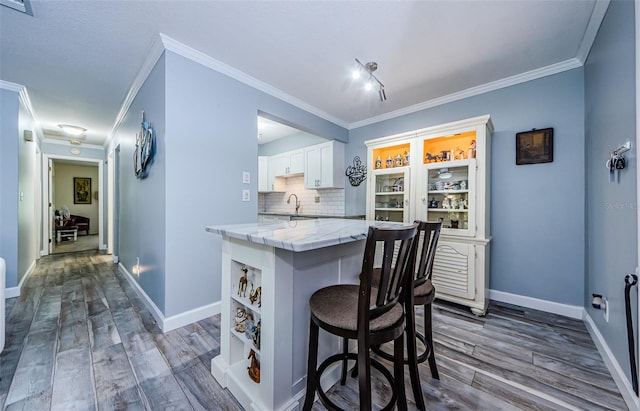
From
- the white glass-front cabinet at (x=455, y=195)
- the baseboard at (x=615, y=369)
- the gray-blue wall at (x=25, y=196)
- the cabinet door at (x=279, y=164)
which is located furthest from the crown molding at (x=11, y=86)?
the baseboard at (x=615, y=369)

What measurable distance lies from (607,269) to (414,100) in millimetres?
2523

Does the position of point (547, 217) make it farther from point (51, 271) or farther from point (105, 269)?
point (51, 271)

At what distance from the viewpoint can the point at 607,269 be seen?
→ 1729 mm

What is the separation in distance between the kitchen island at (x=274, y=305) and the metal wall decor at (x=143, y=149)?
1.53 meters

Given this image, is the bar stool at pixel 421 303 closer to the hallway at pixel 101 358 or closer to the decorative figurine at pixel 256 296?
the decorative figurine at pixel 256 296

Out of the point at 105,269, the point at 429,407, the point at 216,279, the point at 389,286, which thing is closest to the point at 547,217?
the point at 429,407

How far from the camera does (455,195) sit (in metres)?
2.81

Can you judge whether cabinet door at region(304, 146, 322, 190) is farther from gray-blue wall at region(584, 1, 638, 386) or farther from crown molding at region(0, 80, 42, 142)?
crown molding at region(0, 80, 42, 142)

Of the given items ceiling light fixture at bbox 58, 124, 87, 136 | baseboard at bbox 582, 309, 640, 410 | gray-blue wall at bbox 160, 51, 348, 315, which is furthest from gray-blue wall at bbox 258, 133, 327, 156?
baseboard at bbox 582, 309, 640, 410

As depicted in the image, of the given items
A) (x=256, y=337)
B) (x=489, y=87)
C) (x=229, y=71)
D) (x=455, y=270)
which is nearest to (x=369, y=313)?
(x=256, y=337)

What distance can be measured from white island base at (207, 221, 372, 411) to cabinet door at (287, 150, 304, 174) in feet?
10.8

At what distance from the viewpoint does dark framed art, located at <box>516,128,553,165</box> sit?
2.46 meters

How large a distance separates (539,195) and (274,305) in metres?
2.90

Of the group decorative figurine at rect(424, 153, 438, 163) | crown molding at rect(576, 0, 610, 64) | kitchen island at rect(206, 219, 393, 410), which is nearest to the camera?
kitchen island at rect(206, 219, 393, 410)
